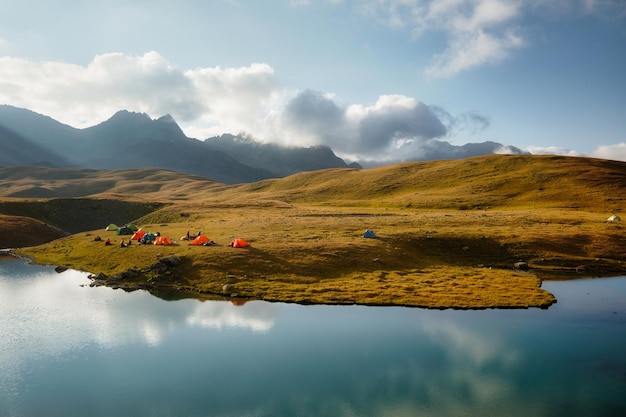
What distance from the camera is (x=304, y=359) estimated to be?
33438mm

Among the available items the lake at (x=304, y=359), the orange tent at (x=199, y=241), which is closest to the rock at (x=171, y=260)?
the orange tent at (x=199, y=241)

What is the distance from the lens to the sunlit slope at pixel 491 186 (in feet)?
435

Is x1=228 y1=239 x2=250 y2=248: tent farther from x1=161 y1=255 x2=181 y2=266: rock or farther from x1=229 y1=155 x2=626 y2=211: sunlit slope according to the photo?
x1=229 y1=155 x2=626 y2=211: sunlit slope

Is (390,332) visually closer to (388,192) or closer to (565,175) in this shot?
(388,192)

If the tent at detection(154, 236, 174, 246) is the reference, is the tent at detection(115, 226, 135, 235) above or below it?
above

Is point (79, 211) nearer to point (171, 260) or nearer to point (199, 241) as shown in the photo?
point (199, 241)

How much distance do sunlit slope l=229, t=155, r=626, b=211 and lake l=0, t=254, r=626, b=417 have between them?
90.2 m

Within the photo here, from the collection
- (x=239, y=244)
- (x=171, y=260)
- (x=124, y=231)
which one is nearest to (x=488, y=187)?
(x=239, y=244)

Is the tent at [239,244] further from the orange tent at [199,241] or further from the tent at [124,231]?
the tent at [124,231]

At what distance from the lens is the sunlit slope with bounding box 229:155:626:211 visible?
132 metres

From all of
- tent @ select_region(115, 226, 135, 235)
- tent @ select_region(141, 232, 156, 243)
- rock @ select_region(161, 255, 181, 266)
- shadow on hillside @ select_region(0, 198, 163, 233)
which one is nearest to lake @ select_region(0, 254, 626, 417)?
rock @ select_region(161, 255, 181, 266)

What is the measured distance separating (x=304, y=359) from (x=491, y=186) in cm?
13943

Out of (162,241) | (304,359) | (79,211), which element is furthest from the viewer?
(79,211)

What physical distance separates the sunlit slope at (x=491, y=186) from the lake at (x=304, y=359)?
296ft
